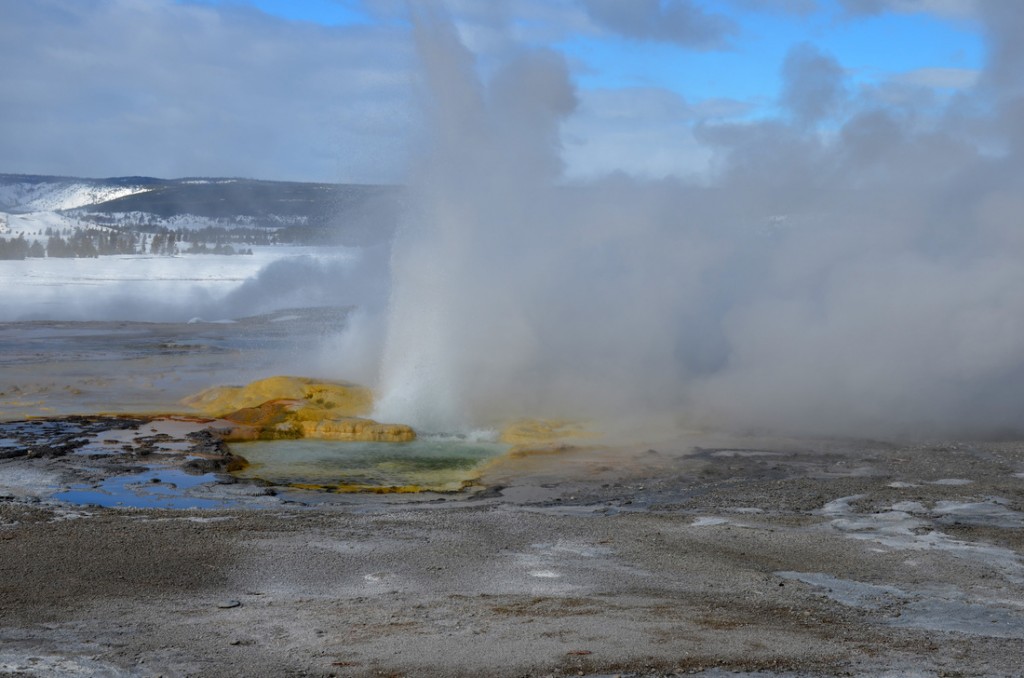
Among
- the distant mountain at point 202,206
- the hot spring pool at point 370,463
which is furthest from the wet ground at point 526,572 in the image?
the distant mountain at point 202,206

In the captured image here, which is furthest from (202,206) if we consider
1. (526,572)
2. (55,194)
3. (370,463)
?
(526,572)

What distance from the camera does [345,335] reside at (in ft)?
57.2

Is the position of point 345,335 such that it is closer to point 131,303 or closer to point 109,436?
point 109,436

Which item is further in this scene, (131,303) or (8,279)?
(8,279)

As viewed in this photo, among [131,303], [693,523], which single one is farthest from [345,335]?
[131,303]

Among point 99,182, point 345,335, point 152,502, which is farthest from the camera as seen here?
point 99,182

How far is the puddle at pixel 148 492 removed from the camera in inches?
326

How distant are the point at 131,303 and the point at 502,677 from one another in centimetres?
3400

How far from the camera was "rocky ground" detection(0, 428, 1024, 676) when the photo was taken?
4.80 m

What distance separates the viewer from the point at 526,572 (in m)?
6.27

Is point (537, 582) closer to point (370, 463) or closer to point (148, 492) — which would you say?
point (148, 492)

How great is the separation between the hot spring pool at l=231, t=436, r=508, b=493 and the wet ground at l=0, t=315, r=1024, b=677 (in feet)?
1.28

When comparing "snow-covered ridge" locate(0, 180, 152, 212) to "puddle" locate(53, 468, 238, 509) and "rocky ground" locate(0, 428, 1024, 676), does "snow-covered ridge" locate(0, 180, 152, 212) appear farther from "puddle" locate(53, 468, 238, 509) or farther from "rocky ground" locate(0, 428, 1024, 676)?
"rocky ground" locate(0, 428, 1024, 676)

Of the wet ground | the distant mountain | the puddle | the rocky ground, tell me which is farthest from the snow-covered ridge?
the rocky ground
